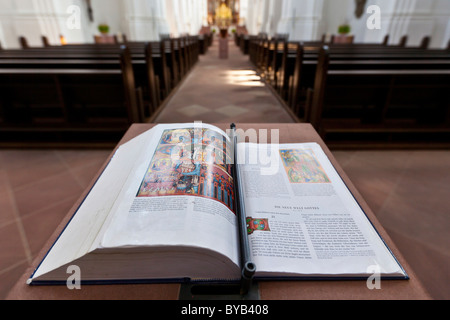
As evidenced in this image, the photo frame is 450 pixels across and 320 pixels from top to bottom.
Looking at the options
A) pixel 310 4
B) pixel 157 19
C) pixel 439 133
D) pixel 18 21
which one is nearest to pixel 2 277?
pixel 439 133

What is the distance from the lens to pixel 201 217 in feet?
1.44

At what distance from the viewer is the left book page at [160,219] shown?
1.28ft

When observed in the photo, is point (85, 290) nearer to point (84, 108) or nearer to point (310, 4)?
point (84, 108)

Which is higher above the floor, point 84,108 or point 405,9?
point 405,9

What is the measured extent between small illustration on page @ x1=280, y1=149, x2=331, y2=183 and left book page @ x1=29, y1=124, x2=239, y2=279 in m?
0.19

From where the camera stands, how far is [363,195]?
5.84 feet

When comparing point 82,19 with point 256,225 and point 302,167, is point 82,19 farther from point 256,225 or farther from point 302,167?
point 256,225

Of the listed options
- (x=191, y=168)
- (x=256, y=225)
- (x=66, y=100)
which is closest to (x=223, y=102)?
(x=66, y=100)

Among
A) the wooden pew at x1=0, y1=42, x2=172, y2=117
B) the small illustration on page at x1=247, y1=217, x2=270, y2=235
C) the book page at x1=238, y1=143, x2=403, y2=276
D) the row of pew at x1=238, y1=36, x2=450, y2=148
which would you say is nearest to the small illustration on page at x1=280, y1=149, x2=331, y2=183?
the book page at x1=238, y1=143, x2=403, y2=276

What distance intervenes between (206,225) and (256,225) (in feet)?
0.42

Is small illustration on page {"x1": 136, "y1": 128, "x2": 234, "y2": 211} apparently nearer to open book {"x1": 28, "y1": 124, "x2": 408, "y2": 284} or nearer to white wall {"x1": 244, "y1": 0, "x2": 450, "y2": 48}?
open book {"x1": 28, "y1": 124, "x2": 408, "y2": 284}

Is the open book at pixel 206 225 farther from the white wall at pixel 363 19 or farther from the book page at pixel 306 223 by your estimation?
the white wall at pixel 363 19

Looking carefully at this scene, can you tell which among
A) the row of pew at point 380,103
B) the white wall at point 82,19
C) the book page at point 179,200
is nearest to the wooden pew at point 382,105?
the row of pew at point 380,103

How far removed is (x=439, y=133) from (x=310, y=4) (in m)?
7.44
